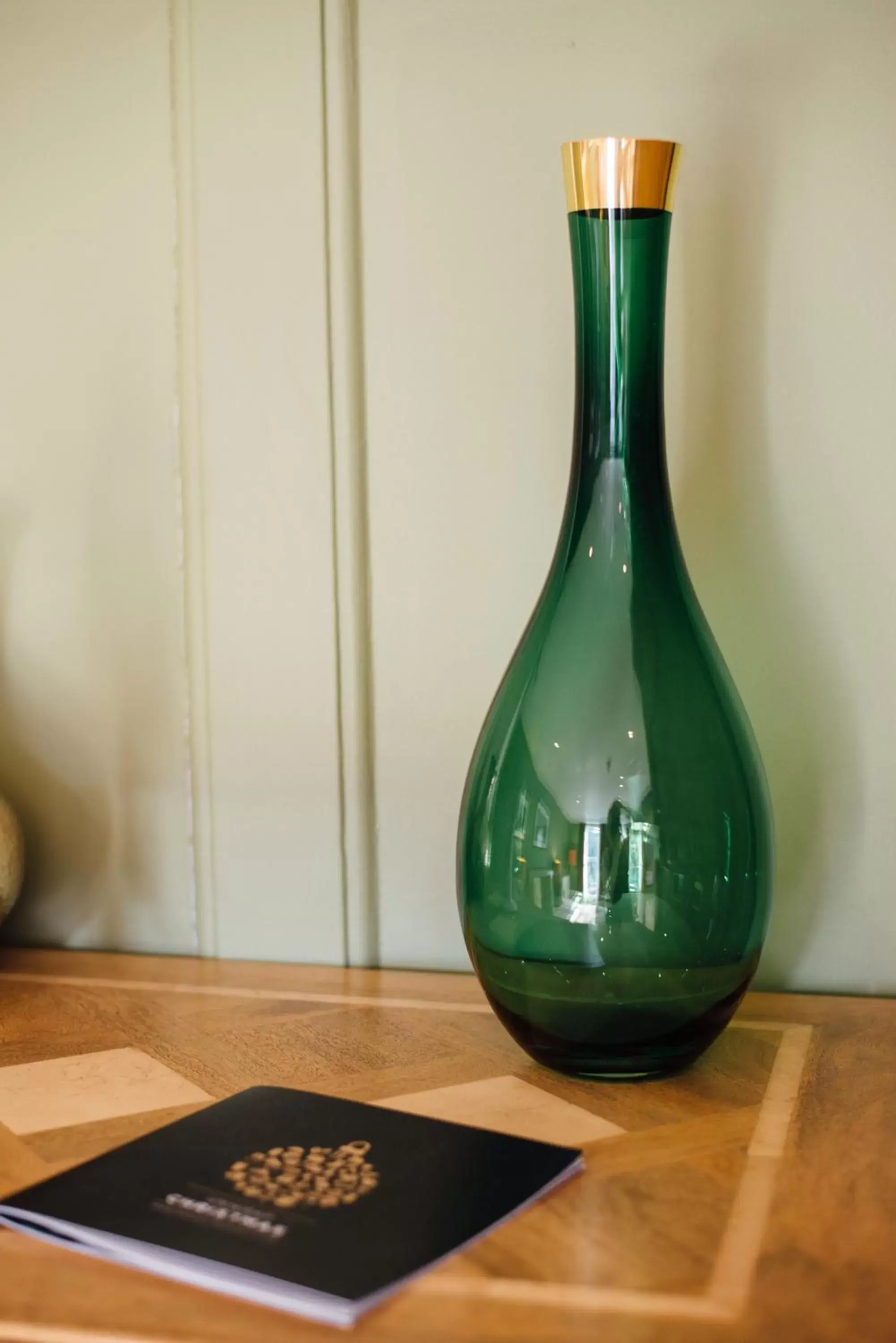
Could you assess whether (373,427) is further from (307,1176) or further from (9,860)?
(307,1176)

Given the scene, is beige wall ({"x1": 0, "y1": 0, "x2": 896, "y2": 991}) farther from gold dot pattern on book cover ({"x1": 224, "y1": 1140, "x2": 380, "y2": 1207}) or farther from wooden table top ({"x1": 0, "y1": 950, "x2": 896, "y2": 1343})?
gold dot pattern on book cover ({"x1": 224, "y1": 1140, "x2": 380, "y2": 1207})

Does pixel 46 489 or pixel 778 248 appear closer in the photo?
pixel 778 248

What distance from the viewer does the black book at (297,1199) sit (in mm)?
497

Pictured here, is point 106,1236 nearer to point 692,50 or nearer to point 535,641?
point 535,641

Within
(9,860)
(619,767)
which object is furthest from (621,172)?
(9,860)

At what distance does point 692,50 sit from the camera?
0.88 m

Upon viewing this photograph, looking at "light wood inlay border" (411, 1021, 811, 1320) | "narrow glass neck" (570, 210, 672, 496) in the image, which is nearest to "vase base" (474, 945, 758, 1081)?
"light wood inlay border" (411, 1021, 811, 1320)

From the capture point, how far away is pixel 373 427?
964mm

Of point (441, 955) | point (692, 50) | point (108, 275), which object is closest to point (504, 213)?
point (692, 50)

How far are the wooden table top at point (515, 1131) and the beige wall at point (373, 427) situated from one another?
0.11 metres

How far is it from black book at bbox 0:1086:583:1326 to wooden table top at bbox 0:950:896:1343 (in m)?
0.01

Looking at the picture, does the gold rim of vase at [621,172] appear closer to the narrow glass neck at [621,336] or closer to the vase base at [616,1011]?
the narrow glass neck at [621,336]

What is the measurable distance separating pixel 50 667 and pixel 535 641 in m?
0.49

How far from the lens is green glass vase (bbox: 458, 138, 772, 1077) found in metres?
0.69
